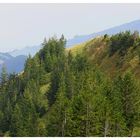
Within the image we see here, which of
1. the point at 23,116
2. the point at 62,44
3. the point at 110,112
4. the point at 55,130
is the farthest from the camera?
the point at 62,44

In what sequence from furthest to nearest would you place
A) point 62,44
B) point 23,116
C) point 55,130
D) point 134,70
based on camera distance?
point 62,44 → point 134,70 → point 23,116 → point 55,130

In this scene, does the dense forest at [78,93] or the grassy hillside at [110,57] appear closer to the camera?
the dense forest at [78,93]

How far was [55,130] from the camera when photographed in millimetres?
74125

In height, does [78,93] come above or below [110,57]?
below

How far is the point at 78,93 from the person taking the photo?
92812 mm

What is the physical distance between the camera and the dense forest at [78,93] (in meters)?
69.8

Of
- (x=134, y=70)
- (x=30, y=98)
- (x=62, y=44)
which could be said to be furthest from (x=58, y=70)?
(x=62, y=44)

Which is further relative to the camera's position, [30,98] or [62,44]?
[62,44]

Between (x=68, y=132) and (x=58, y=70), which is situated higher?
(x=58, y=70)

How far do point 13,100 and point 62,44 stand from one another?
52124 millimetres

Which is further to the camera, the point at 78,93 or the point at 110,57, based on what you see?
the point at 110,57

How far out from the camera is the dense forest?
6975cm

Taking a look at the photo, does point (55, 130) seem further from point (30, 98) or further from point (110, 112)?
point (30, 98)

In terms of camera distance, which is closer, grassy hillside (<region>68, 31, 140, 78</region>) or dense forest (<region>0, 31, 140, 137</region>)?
dense forest (<region>0, 31, 140, 137</region>)
